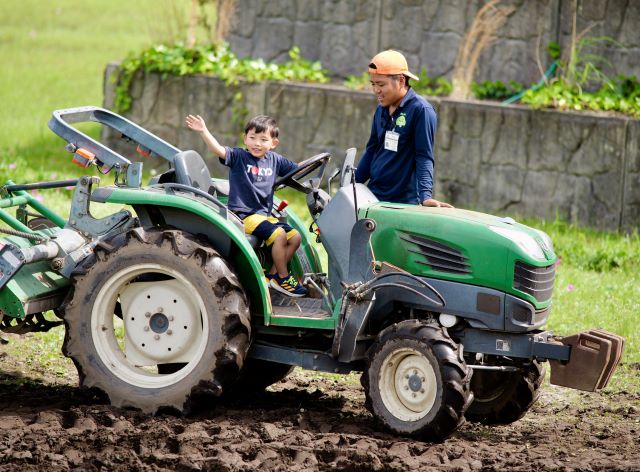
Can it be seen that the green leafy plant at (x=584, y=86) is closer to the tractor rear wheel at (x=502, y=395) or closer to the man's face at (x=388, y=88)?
the man's face at (x=388, y=88)

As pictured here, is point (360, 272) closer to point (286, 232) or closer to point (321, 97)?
point (286, 232)

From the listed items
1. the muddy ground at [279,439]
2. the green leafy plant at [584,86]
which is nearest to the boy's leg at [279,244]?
the muddy ground at [279,439]

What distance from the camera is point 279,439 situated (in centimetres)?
608

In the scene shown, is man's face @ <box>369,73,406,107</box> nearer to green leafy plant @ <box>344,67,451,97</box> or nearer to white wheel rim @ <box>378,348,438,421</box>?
white wheel rim @ <box>378,348,438,421</box>

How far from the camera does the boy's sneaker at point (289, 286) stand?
22.5ft

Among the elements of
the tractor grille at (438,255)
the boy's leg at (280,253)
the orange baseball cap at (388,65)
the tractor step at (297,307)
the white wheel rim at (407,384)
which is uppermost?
the orange baseball cap at (388,65)

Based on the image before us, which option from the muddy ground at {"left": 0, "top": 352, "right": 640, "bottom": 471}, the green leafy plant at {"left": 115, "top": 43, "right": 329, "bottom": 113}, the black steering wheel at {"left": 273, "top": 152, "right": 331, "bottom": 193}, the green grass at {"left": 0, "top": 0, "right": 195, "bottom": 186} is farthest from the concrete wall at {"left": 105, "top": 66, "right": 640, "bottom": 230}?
the black steering wheel at {"left": 273, "top": 152, "right": 331, "bottom": 193}

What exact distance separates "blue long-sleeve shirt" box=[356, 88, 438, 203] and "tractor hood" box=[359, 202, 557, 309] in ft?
2.01

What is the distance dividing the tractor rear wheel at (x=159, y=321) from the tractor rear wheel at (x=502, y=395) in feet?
4.57

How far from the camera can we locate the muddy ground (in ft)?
18.7

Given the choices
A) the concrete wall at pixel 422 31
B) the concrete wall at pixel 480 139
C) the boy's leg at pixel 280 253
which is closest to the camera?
the boy's leg at pixel 280 253

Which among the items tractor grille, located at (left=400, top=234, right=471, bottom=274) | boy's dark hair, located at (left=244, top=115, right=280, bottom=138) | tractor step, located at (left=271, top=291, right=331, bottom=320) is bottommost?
tractor step, located at (left=271, top=291, right=331, bottom=320)

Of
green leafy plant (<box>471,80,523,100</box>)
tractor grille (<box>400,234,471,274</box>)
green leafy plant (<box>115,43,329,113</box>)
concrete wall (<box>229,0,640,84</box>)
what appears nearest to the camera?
tractor grille (<box>400,234,471,274</box>)

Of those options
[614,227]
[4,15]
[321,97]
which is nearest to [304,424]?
[614,227]
